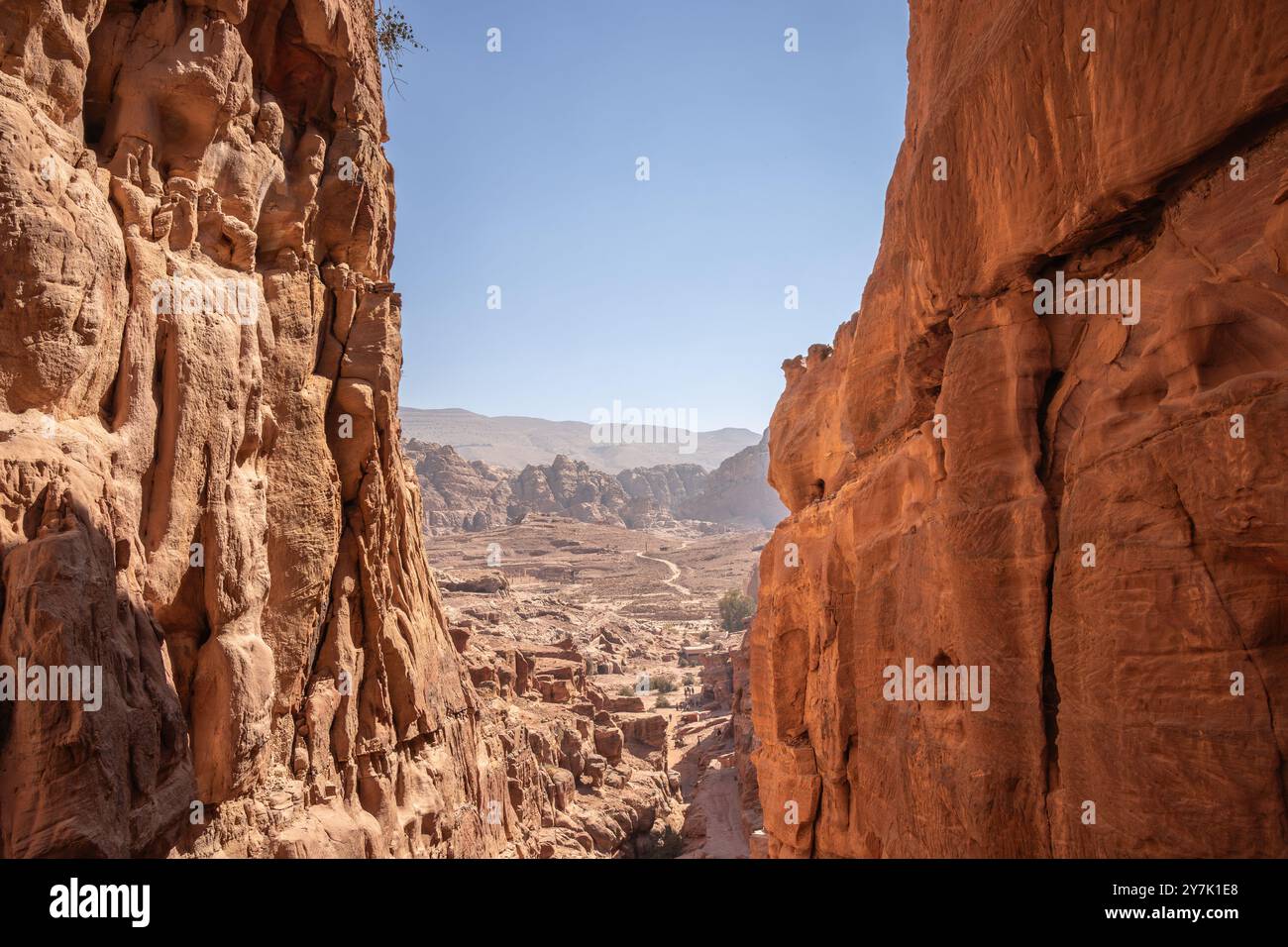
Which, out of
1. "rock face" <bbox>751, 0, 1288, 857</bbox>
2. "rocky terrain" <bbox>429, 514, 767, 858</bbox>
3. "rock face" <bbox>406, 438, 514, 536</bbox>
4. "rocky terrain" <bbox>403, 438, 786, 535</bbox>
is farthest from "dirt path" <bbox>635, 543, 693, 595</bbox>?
"rock face" <bbox>751, 0, 1288, 857</bbox>

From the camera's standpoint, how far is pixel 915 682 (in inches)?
365

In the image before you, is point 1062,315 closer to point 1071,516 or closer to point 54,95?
point 1071,516

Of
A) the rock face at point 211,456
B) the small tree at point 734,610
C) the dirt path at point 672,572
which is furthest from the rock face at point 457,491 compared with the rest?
the rock face at point 211,456

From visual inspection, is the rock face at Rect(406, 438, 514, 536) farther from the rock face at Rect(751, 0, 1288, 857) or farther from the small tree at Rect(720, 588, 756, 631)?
the rock face at Rect(751, 0, 1288, 857)

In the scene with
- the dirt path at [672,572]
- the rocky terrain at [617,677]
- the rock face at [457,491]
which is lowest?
the rocky terrain at [617,677]

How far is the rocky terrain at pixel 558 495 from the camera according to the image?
132m

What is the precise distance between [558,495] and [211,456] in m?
138

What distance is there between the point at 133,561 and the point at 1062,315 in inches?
394

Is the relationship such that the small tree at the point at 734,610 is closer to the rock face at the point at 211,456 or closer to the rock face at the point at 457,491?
the rock face at the point at 457,491

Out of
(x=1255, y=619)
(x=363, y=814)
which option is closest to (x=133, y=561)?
(x=363, y=814)

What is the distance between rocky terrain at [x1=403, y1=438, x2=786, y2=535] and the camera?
433 feet

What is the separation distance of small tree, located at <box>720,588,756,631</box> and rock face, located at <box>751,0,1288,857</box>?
6362cm

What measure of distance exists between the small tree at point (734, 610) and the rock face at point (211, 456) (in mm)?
56957

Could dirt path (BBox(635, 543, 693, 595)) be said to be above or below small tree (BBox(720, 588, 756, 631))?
above
